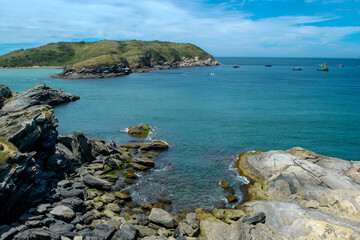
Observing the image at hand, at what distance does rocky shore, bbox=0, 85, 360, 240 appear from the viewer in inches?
944

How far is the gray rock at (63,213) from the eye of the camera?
84.9ft

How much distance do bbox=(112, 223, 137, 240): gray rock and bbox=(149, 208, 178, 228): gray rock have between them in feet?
10.0

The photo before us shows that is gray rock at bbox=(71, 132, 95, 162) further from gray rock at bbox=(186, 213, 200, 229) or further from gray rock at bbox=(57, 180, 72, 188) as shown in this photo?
gray rock at bbox=(186, 213, 200, 229)

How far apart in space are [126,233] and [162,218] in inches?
184

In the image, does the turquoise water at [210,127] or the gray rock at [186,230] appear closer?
the gray rock at [186,230]

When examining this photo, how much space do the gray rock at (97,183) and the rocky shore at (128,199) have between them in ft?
0.46

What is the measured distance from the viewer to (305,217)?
24.5m

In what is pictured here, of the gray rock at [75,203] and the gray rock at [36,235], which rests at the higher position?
the gray rock at [36,235]

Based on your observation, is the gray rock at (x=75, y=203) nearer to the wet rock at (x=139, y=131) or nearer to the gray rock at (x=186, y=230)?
the gray rock at (x=186, y=230)

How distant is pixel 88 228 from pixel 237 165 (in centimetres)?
2749

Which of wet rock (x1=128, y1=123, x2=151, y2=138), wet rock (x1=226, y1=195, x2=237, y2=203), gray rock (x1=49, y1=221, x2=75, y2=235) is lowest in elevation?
wet rock (x1=226, y1=195, x2=237, y2=203)

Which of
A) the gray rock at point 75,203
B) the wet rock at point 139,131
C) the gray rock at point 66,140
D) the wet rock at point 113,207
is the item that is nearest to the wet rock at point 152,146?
the wet rock at point 139,131

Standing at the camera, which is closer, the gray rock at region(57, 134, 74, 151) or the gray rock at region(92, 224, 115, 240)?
the gray rock at region(92, 224, 115, 240)

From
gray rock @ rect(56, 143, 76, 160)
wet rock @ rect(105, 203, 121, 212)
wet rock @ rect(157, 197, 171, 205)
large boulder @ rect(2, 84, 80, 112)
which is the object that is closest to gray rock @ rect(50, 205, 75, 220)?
wet rock @ rect(105, 203, 121, 212)
